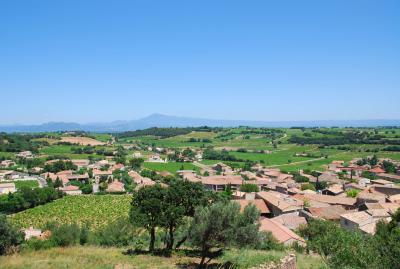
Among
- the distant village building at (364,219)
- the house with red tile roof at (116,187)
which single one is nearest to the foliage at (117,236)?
the distant village building at (364,219)

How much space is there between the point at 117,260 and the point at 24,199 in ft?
165

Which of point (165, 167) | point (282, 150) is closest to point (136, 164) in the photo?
point (165, 167)

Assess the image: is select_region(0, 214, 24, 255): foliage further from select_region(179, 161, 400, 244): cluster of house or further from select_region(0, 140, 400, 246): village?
select_region(179, 161, 400, 244): cluster of house

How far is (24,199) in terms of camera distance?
62.9 metres

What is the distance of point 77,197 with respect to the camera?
72188mm

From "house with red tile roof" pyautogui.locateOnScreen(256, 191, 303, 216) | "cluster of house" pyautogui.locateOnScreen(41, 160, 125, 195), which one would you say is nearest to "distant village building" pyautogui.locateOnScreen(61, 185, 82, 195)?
"cluster of house" pyautogui.locateOnScreen(41, 160, 125, 195)

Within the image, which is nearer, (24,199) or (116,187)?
(24,199)

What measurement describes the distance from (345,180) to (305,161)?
36873mm

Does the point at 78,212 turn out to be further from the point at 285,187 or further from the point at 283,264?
the point at 283,264

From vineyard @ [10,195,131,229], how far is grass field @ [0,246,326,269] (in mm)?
26505

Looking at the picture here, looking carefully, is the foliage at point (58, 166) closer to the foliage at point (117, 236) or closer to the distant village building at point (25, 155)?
the distant village building at point (25, 155)

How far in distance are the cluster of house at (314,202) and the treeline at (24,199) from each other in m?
27.8

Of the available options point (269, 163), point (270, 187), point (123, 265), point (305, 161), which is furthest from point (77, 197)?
point (305, 161)

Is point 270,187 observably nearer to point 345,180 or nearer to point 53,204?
point 345,180
